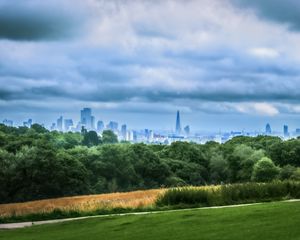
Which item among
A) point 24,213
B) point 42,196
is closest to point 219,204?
point 24,213

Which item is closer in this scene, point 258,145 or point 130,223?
point 130,223

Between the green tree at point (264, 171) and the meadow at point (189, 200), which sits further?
the green tree at point (264, 171)

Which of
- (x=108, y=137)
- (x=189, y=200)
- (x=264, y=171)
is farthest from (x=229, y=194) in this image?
(x=108, y=137)

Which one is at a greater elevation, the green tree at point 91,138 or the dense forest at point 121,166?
the green tree at point 91,138

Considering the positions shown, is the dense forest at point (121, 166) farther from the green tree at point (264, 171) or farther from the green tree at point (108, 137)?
the green tree at point (108, 137)

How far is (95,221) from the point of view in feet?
74.2

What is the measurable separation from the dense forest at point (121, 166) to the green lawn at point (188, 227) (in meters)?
42.6

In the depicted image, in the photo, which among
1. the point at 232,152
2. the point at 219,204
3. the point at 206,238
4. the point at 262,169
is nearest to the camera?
the point at 206,238

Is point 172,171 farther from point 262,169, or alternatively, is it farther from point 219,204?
point 219,204

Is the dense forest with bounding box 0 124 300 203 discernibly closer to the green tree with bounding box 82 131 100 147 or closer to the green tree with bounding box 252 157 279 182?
the green tree with bounding box 252 157 279 182

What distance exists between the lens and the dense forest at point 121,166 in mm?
64394

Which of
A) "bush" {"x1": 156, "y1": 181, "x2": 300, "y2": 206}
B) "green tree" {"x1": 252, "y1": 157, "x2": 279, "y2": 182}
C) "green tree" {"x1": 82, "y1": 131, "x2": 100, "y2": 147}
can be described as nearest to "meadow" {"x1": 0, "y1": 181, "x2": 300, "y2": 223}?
"bush" {"x1": 156, "y1": 181, "x2": 300, "y2": 206}

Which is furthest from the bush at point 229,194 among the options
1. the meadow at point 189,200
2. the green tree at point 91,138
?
the green tree at point 91,138

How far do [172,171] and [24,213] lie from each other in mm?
61033
